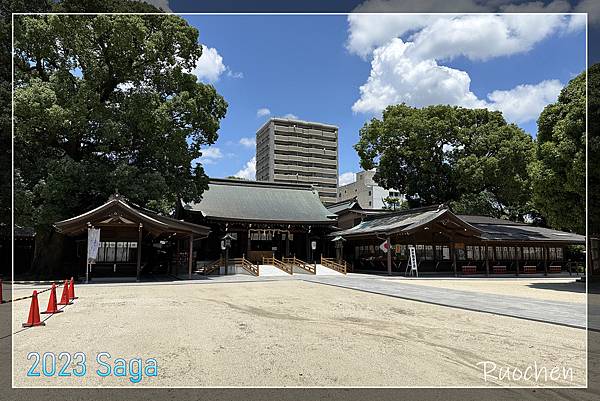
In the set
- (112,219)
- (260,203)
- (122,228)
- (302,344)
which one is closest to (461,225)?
(260,203)

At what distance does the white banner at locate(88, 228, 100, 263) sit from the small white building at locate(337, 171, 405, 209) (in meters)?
52.5

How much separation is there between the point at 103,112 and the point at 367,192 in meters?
55.0

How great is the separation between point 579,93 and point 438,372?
16.4 meters

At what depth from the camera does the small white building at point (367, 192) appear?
70312 millimetres

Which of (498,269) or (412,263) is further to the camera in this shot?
(498,269)

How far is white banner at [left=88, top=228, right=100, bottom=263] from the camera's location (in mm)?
18578

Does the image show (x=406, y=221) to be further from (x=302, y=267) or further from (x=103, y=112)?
(x=103, y=112)

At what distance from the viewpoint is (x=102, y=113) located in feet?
67.8

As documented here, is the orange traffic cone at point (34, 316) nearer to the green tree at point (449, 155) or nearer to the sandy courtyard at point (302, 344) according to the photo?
the sandy courtyard at point (302, 344)

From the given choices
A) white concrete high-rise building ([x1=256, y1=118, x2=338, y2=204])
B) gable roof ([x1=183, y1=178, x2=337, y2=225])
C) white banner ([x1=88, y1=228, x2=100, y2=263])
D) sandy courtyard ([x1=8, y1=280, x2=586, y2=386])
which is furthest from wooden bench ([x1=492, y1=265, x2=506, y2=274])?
white concrete high-rise building ([x1=256, y1=118, x2=338, y2=204])

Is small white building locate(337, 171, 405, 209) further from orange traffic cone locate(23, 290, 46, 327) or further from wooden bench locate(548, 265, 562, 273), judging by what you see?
orange traffic cone locate(23, 290, 46, 327)

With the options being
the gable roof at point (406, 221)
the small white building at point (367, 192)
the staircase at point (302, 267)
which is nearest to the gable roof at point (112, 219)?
the staircase at point (302, 267)

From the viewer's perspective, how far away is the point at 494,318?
9289mm

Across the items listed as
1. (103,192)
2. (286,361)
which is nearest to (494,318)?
(286,361)
